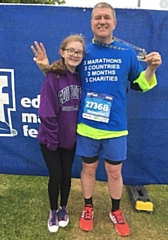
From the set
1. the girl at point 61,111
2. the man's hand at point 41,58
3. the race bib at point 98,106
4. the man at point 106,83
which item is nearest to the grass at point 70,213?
the girl at point 61,111

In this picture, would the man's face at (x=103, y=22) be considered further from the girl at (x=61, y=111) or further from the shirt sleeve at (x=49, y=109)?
the shirt sleeve at (x=49, y=109)

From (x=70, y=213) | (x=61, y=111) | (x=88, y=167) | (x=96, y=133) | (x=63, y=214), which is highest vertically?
(x=61, y=111)

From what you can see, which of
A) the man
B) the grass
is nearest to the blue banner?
the grass

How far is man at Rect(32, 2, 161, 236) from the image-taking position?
7.82 ft

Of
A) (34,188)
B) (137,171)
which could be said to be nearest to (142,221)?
(137,171)

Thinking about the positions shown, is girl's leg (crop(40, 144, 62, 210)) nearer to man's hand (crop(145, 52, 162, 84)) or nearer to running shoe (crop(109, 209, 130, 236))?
running shoe (crop(109, 209, 130, 236))

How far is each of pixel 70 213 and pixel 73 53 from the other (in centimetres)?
147

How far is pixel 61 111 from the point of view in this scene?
2475mm

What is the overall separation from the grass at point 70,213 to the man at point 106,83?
2.08 ft

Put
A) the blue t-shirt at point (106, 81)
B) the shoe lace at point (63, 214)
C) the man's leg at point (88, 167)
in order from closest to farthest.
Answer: the blue t-shirt at point (106, 81), the man's leg at point (88, 167), the shoe lace at point (63, 214)

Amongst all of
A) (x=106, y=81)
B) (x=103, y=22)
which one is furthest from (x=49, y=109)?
(x=103, y=22)

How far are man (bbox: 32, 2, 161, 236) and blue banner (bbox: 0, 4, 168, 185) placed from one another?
0.39 m

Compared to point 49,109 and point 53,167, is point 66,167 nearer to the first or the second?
point 53,167

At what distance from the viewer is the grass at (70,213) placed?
2692 millimetres
